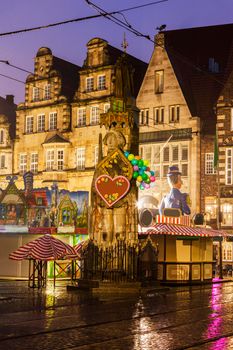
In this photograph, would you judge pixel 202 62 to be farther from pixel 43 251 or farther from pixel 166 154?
pixel 43 251

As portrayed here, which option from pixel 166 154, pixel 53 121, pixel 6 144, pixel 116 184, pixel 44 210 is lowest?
pixel 44 210

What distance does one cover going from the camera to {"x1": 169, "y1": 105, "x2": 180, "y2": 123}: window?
45.6 meters

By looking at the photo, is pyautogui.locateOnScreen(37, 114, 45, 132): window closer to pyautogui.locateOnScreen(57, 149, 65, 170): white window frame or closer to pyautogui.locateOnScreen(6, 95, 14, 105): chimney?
pyautogui.locateOnScreen(57, 149, 65, 170): white window frame

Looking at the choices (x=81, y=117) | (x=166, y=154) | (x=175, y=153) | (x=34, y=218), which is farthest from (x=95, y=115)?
(x=34, y=218)

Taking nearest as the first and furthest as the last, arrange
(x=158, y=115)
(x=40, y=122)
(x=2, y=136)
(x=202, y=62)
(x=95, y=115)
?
1. (x=158, y=115)
2. (x=95, y=115)
3. (x=202, y=62)
4. (x=40, y=122)
5. (x=2, y=136)

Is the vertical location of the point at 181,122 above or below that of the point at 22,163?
above

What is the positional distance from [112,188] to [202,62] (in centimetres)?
2631

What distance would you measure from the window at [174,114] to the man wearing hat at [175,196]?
3.56 meters

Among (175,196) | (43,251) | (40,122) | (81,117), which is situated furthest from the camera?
(40,122)

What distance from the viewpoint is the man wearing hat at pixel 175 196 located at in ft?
130

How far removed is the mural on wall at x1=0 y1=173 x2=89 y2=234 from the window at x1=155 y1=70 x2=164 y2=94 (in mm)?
8931

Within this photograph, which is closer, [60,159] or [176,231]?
[176,231]

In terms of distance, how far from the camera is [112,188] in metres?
25.8

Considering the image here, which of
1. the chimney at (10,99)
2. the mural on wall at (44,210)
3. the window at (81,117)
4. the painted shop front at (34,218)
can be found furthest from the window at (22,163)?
the chimney at (10,99)
